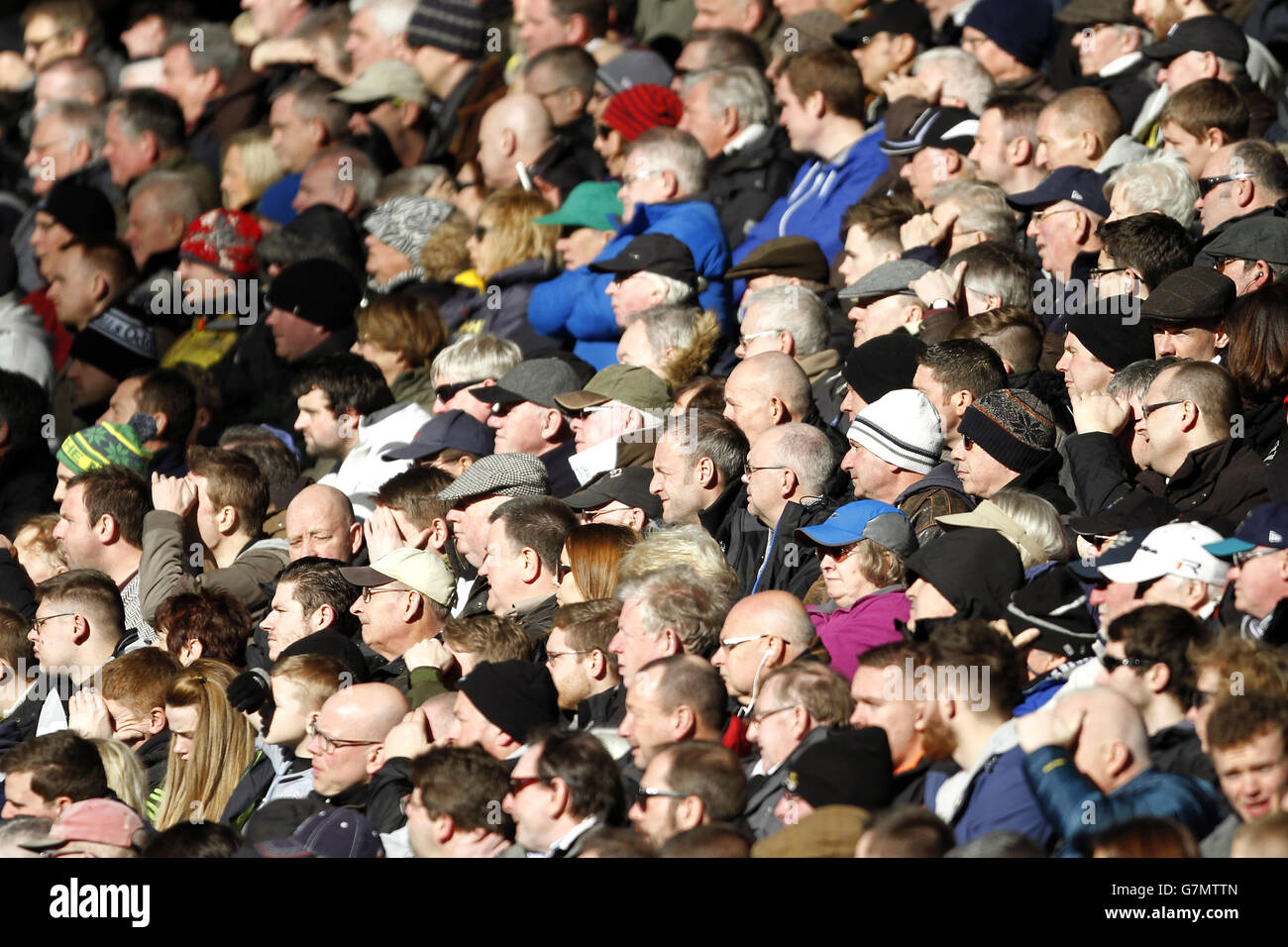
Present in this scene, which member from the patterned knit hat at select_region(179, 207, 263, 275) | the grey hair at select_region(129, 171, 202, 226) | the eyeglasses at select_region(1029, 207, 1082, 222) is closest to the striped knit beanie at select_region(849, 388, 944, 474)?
the eyeglasses at select_region(1029, 207, 1082, 222)

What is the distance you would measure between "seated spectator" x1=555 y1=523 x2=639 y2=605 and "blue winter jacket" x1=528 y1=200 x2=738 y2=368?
96.8 inches

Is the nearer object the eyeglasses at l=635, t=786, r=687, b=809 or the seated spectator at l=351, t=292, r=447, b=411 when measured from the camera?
the eyeglasses at l=635, t=786, r=687, b=809

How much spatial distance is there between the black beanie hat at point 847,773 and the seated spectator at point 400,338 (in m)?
5.07

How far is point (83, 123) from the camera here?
1416 centimetres

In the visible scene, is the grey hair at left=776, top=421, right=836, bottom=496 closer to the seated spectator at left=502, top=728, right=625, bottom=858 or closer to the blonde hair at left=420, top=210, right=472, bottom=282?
the seated spectator at left=502, top=728, right=625, bottom=858

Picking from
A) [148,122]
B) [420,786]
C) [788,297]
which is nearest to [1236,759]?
[420,786]

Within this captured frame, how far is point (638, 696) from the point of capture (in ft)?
21.0

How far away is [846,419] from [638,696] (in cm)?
279

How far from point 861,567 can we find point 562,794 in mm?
1614

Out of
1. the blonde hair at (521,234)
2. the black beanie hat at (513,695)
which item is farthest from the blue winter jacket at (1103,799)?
the blonde hair at (521,234)

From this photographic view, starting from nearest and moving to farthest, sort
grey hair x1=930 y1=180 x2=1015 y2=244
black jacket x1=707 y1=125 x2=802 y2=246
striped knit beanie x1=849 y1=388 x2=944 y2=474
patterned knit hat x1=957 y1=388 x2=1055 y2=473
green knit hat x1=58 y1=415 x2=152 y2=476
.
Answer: patterned knit hat x1=957 y1=388 x2=1055 y2=473
striped knit beanie x1=849 y1=388 x2=944 y2=474
grey hair x1=930 y1=180 x2=1015 y2=244
green knit hat x1=58 y1=415 x2=152 y2=476
black jacket x1=707 y1=125 x2=802 y2=246

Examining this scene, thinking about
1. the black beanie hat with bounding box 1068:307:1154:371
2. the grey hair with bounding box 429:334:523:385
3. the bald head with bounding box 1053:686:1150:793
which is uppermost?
the bald head with bounding box 1053:686:1150:793

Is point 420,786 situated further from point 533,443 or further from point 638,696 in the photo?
point 533,443

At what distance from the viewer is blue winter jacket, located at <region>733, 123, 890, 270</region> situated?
10.5 meters
